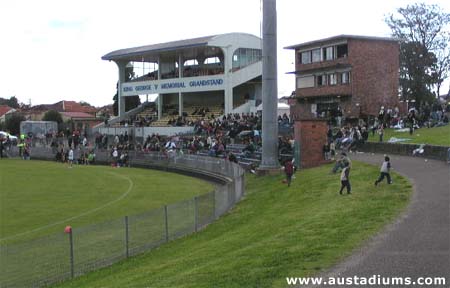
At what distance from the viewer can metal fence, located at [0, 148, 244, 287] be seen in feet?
42.1

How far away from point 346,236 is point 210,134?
40.7 m

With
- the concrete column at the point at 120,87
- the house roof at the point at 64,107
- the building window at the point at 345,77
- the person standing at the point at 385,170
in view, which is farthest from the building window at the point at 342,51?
the house roof at the point at 64,107

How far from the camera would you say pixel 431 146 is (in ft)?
96.9

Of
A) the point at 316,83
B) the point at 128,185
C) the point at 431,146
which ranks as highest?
the point at 316,83

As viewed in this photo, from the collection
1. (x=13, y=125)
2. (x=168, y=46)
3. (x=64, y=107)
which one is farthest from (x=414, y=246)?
(x=64, y=107)

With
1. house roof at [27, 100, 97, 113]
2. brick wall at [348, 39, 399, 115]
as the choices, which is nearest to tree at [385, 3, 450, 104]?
brick wall at [348, 39, 399, 115]

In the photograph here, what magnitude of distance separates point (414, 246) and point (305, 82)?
53437 millimetres

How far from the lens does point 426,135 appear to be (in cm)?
3712

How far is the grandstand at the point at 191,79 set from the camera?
71375 millimetres

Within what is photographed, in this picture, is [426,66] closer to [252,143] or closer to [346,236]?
[252,143]

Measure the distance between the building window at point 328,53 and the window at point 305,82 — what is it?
10.4ft

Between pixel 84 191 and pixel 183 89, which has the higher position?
pixel 183 89

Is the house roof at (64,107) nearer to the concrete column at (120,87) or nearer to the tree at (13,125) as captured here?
the tree at (13,125)

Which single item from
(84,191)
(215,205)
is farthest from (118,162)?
(215,205)
